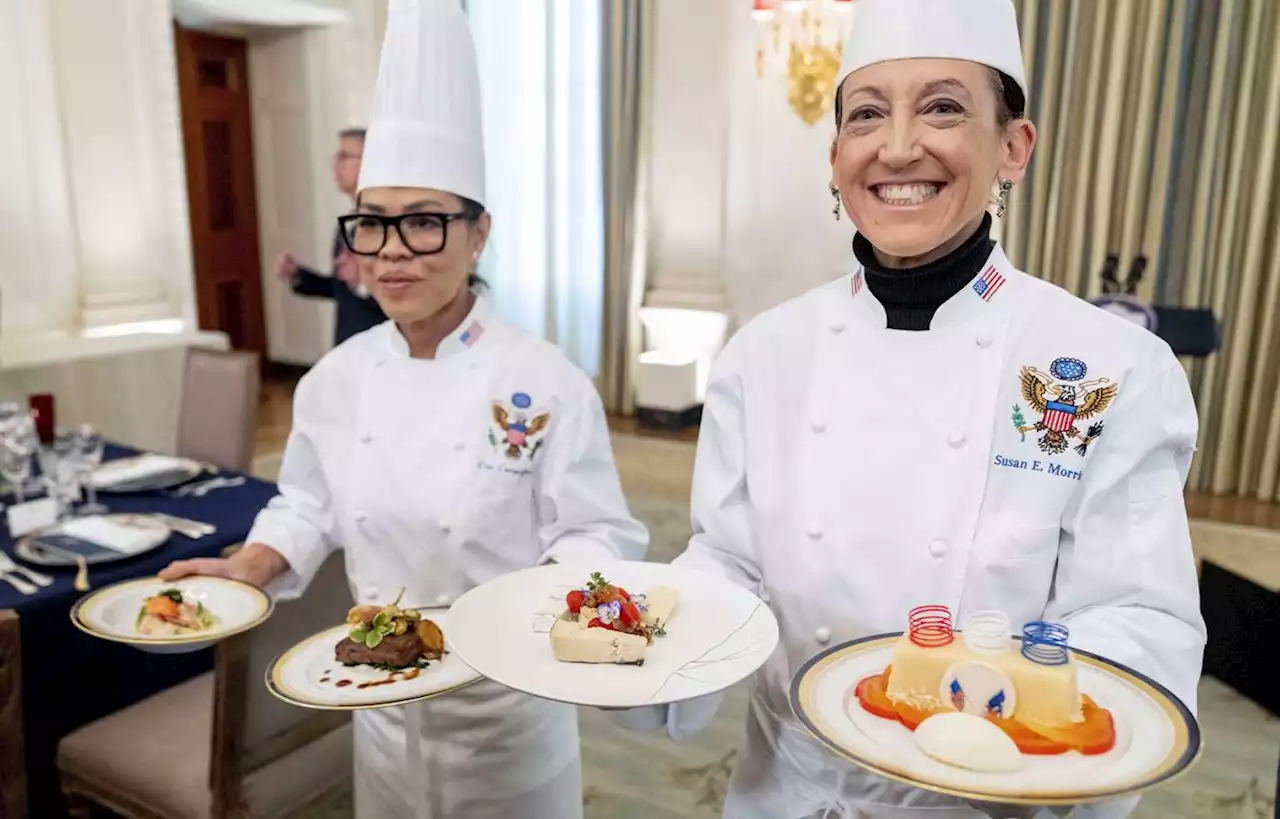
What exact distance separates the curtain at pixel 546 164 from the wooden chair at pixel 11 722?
4.40 meters

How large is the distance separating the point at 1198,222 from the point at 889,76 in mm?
3775

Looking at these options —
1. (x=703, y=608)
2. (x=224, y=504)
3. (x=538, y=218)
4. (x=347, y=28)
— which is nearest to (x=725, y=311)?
(x=538, y=218)

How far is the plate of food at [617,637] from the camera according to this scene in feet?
2.81

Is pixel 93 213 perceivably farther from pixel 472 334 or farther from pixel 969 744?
pixel 969 744

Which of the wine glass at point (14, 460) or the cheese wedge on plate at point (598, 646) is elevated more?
the cheese wedge on plate at point (598, 646)

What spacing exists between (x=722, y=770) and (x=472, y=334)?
4.82 feet

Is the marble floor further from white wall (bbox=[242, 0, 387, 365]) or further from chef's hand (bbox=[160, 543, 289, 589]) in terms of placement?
white wall (bbox=[242, 0, 387, 365])

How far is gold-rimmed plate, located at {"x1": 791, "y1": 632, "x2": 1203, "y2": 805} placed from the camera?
65cm

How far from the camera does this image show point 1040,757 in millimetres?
723

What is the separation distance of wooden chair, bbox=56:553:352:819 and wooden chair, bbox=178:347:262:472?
1.13 meters

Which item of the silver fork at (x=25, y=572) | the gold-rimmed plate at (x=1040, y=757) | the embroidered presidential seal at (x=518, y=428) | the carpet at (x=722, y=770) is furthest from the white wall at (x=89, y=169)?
the gold-rimmed plate at (x=1040, y=757)

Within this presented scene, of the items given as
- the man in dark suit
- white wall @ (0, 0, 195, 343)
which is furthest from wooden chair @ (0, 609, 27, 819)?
white wall @ (0, 0, 195, 343)

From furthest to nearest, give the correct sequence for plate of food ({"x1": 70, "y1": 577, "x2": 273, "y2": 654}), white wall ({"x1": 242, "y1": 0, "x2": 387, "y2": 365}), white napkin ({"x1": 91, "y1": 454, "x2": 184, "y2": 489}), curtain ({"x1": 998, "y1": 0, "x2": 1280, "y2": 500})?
white wall ({"x1": 242, "y1": 0, "x2": 387, "y2": 365})
curtain ({"x1": 998, "y1": 0, "x2": 1280, "y2": 500})
white napkin ({"x1": 91, "y1": 454, "x2": 184, "y2": 489})
plate of food ({"x1": 70, "y1": 577, "x2": 273, "y2": 654})

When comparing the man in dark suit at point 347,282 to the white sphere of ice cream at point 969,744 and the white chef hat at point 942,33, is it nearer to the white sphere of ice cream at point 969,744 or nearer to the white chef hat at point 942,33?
the white chef hat at point 942,33
